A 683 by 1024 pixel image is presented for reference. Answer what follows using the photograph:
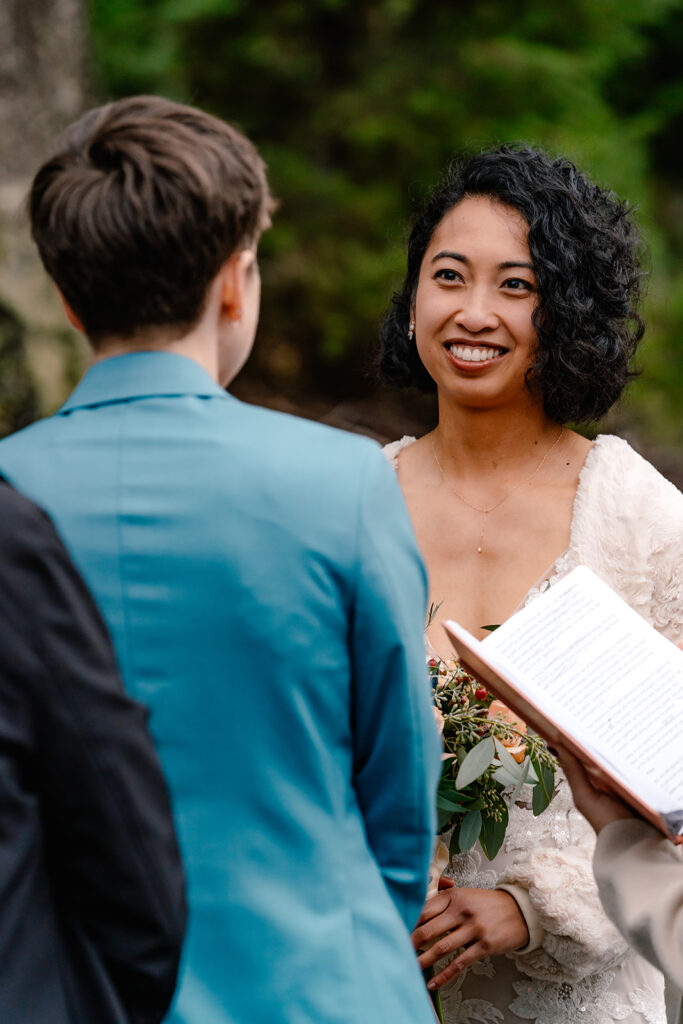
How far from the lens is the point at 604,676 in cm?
167

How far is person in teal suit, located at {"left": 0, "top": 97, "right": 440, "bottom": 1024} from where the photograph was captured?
1.21 m

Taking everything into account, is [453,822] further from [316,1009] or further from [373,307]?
[373,307]

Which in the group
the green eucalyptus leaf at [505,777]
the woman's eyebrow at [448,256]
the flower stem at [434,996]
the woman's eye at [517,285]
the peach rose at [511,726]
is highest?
the woman's eyebrow at [448,256]

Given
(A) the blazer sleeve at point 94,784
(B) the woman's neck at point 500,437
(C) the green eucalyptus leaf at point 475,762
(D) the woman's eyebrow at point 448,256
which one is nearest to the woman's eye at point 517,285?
(D) the woman's eyebrow at point 448,256

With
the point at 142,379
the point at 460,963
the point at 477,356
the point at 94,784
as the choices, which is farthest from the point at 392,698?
the point at 477,356

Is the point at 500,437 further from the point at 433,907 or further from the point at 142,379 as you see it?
the point at 142,379

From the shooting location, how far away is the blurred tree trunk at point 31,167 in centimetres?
608

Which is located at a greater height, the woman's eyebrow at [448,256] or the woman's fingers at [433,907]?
the woman's eyebrow at [448,256]

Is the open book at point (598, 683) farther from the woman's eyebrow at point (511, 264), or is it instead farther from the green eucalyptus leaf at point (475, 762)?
the woman's eyebrow at point (511, 264)

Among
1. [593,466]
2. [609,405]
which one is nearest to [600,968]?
[593,466]

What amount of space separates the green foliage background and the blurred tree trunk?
687mm

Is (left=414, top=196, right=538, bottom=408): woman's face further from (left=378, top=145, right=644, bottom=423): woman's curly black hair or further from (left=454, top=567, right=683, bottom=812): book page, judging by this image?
(left=454, top=567, right=683, bottom=812): book page

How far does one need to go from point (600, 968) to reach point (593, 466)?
42.7 inches

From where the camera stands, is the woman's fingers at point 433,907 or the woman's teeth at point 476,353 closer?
the woman's fingers at point 433,907
